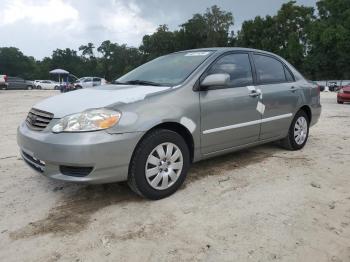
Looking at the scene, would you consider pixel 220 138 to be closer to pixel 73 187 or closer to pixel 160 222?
pixel 160 222

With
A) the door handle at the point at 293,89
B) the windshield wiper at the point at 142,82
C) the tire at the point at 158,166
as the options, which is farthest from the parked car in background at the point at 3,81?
the tire at the point at 158,166

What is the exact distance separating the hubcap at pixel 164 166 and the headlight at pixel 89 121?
1.72ft

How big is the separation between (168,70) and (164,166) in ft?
4.18

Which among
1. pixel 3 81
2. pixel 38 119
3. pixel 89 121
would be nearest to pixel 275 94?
pixel 89 121

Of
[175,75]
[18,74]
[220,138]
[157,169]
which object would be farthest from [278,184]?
[18,74]

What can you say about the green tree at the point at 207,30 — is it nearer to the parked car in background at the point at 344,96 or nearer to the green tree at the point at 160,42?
the green tree at the point at 160,42

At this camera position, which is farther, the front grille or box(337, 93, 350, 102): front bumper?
box(337, 93, 350, 102): front bumper

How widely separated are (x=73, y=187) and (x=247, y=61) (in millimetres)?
A: 2641

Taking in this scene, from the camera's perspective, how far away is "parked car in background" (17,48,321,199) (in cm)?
321

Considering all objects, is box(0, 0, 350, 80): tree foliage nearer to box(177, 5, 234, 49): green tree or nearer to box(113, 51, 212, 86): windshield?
box(177, 5, 234, 49): green tree

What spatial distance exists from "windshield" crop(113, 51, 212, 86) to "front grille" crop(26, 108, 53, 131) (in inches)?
46.1

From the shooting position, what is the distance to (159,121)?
11.3 ft

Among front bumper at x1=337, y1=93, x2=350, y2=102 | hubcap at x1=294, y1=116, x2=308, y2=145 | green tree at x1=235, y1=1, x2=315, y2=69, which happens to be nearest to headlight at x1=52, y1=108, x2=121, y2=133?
hubcap at x1=294, y1=116, x2=308, y2=145

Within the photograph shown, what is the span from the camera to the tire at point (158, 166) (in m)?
3.37
